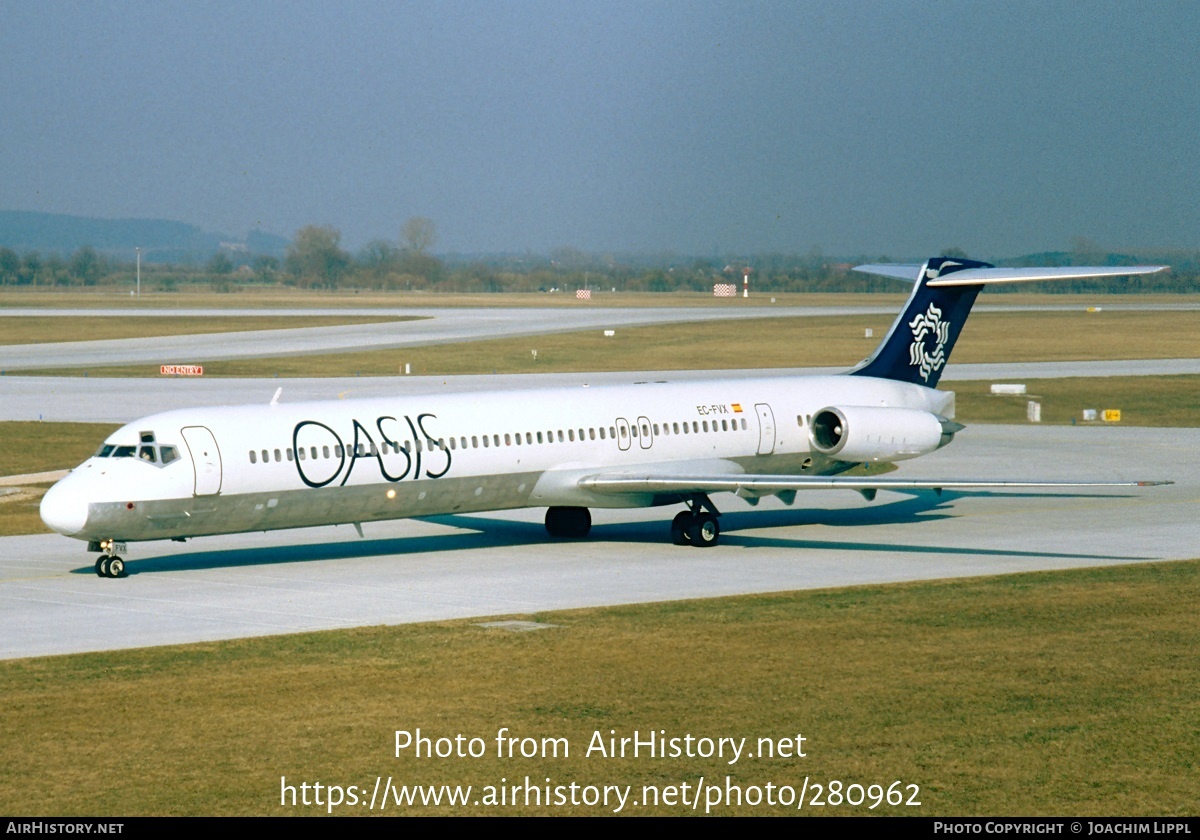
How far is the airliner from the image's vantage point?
2725 cm

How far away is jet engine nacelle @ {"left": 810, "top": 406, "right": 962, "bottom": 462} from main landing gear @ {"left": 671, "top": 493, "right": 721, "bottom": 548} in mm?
3653

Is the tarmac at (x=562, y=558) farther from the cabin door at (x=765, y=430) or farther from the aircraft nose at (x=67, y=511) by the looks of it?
the cabin door at (x=765, y=430)

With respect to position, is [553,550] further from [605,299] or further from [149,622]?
[605,299]

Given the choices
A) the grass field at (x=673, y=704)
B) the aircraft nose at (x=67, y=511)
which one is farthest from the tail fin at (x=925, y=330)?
the aircraft nose at (x=67, y=511)

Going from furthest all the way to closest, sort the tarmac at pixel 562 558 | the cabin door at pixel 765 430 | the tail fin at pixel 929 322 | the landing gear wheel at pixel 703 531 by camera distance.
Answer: the tail fin at pixel 929 322, the cabin door at pixel 765 430, the landing gear wheel at pixel 703 531, the tarmac at pixel 562 558

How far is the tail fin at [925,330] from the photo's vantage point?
37094 millimetres

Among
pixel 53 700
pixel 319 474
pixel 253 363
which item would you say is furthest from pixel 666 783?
pixel 253 363

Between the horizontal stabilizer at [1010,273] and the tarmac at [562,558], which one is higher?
the horizontal stabilizer at [1010,273]

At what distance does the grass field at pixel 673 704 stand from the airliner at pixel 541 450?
5470 millimetres

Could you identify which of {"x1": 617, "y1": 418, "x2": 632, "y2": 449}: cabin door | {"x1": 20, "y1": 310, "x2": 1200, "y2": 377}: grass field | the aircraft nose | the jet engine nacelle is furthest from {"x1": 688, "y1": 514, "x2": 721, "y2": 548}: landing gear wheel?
{"x1": 20, "y1": 310, "x2": 1200, "y2": 377}: grass field

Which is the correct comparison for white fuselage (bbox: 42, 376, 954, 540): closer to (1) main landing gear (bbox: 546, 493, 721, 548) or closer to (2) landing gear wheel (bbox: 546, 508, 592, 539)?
(1) main landing gear (bbox: 546, 493, 721, 548)

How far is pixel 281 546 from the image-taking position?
104ft

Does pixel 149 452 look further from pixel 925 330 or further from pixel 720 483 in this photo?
pixel 925 330

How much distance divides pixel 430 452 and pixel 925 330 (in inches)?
538
